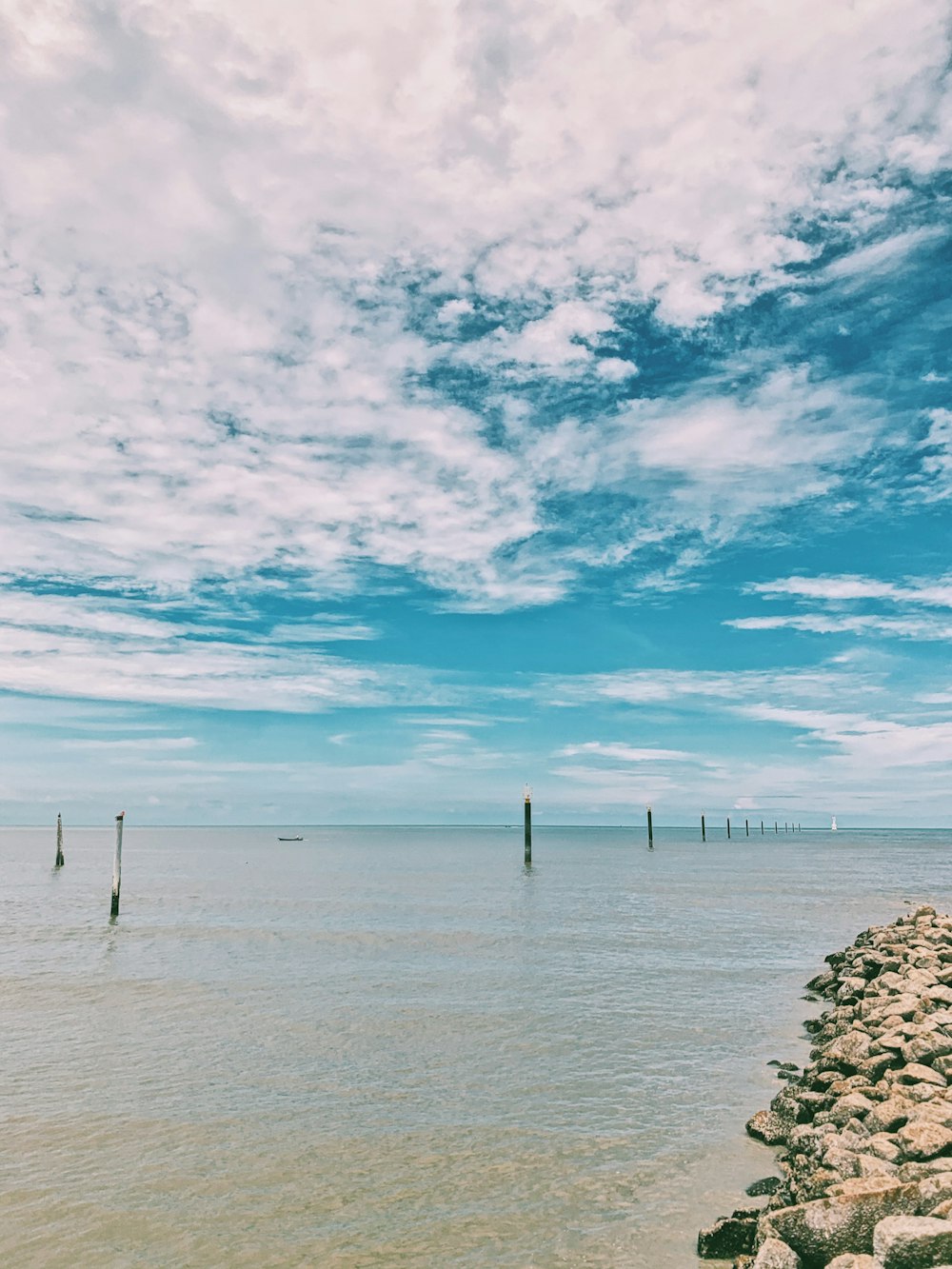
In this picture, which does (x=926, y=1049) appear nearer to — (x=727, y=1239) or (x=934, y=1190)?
(x=727, y=1239)

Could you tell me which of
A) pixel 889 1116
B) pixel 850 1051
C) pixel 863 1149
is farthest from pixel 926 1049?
pixel 863 1149

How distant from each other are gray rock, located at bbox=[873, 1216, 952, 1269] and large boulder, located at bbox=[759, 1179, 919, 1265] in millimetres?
405

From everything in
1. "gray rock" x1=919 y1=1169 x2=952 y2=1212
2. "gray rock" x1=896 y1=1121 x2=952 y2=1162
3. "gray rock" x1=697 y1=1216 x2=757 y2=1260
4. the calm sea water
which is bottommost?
the calm sea water

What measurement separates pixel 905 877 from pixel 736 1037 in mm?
51991

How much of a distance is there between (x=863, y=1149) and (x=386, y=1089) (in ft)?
21.6

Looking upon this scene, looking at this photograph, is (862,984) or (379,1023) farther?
(862,984)

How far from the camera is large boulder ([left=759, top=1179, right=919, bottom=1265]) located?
623 centimetres

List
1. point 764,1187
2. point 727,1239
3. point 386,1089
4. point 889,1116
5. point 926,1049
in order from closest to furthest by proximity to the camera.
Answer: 1. point 727,1239
2. point 889,1116
3. point 764,1187
4. point 926,1049
5. point 386,1089

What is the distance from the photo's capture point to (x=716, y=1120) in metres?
11.0

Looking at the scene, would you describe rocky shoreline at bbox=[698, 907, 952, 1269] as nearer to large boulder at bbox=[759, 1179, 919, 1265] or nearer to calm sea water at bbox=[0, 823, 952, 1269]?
large boulder at bbox=[759, 1179, 919, 1265]

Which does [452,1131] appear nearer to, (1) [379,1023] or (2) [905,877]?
(1) [379,1023]

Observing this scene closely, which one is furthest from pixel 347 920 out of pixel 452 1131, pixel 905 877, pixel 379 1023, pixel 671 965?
pixel 905 877

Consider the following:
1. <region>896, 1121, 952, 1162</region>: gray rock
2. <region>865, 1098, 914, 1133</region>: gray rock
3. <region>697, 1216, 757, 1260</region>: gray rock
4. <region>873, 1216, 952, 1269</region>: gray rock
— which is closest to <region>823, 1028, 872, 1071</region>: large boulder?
<region>865, 1098, 914, 1133</region>: gray rock

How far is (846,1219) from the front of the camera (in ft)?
20.6
